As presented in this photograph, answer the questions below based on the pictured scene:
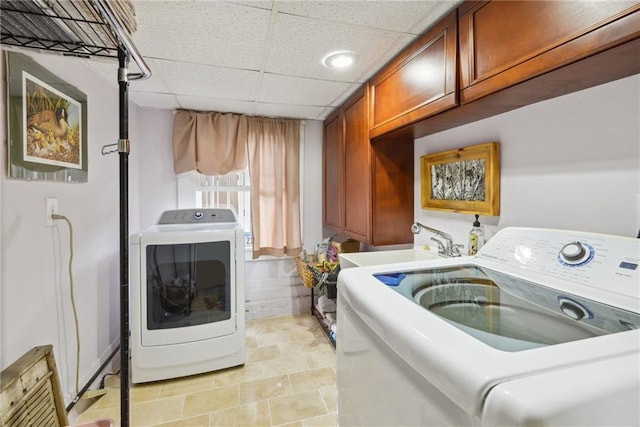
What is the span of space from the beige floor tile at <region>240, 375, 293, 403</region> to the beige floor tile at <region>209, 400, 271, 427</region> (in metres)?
0.06

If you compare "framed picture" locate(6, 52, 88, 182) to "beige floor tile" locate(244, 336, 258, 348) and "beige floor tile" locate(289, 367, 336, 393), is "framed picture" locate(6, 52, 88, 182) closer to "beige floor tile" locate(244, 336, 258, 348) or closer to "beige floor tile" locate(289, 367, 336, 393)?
"beige floor tile" locate(244, 336, 258, 348)

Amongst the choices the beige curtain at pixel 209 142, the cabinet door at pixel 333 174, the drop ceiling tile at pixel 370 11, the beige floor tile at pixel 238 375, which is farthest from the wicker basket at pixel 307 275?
the drop ceiling tile at pixel 370 11

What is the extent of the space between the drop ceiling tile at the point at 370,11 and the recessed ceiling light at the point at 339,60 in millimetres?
284

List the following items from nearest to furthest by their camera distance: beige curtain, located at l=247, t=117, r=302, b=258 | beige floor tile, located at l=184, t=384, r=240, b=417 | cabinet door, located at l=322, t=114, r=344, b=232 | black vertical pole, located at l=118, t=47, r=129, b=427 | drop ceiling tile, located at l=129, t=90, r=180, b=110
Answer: black vertical pole, located at l=118, t=47, r=129, b=427 → beige floor tile, located at l=184, t=384, r=240, b=417 → drop ceiling tile, located at l=129, t=90, r=180, b=110 → cabinet door, located at l=322, t=114, r=344, b=232 → beige curtain, located at l=247, t=117, r=302, b=258

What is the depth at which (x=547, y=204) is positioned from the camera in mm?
1206

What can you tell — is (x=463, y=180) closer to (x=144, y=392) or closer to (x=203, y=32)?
(x=203, y=32)

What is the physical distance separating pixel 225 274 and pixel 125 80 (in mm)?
1407

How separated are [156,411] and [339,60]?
2286 mm

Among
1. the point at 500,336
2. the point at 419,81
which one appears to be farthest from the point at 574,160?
the point at 500,336

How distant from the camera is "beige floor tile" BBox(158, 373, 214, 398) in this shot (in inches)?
74.4

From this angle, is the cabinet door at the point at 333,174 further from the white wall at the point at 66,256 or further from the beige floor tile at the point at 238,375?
the white wall at the point at 66,256

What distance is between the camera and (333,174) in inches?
111

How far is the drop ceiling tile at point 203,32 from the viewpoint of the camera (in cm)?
126

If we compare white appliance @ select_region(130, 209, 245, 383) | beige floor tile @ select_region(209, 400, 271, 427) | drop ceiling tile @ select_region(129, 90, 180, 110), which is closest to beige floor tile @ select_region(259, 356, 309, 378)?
white appliance @ select_region(130, 209, 245, 383)
